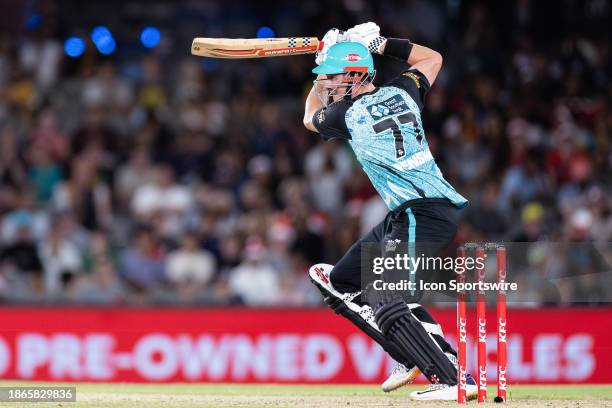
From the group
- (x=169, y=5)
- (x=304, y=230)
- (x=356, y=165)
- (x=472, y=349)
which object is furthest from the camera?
(x=169, y=5)

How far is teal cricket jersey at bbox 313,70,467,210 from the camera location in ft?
24.0

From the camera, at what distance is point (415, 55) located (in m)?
7.73

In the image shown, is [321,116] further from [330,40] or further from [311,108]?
[330,40]

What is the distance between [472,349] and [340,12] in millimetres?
5959

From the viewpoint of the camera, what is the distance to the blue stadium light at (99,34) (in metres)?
16.1

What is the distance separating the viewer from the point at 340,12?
1579 centimetres

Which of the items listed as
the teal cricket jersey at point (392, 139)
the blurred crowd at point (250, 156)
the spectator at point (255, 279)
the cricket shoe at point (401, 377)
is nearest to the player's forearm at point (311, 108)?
the teal cricket jersey at point (392, 139)

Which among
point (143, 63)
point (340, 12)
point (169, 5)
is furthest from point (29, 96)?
point (340, 12)

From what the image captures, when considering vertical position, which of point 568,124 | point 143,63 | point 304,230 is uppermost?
point 143,63

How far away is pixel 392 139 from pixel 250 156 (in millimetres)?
7291

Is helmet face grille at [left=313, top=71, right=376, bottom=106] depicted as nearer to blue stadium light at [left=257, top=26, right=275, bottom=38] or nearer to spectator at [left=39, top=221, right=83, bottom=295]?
spectator at [left=39, top=221, right=83, bottom=295]

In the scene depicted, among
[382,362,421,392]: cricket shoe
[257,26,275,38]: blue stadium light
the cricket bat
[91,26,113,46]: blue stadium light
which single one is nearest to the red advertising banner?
[382,362,421,392]: cricket shoe

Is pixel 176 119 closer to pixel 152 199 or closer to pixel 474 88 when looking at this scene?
pixel 152 199

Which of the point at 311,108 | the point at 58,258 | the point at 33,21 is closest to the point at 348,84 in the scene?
the point at 311,108
